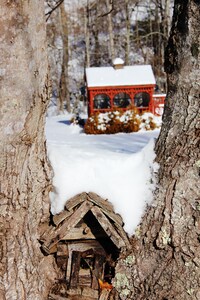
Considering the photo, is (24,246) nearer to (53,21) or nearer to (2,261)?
(2,261)

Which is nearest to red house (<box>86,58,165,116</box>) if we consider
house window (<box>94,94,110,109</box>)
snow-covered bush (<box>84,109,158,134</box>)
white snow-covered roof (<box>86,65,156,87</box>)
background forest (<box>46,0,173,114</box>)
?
white snow-covered roof (<box>86,65,156,87</box>)

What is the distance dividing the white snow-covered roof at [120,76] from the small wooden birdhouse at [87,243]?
9.89 m

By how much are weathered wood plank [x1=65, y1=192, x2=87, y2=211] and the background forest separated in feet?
59.4

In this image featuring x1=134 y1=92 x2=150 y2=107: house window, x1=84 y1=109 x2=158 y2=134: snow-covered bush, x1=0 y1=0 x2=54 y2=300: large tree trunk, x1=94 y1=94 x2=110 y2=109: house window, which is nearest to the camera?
x1=0 y1=0 x2=54 y2=300: large tree trunk

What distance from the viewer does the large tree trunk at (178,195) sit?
1928mm

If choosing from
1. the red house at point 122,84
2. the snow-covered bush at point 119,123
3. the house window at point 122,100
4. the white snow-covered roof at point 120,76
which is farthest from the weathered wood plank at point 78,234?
the house window at point 122,100

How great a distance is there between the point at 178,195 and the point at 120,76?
10533 mm

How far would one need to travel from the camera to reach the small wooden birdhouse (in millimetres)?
2088

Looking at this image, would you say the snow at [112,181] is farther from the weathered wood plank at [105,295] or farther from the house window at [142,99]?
the house window at [142,99]

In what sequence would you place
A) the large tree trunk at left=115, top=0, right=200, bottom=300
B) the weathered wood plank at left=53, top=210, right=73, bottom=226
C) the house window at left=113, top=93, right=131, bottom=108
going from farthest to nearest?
the house window at left=113, top=93, right=131, bottom=108 → the weathered wood plank at left=53, top=210, right=73, bottom=226 → the large tree trunk at left=115, top=0, right=200, bottom=300

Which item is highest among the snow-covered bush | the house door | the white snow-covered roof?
the house door

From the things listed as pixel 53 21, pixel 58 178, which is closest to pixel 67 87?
pixel 53 21

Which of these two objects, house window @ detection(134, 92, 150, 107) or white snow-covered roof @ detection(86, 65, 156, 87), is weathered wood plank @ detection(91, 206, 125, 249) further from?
house window @ detection(134, 92, 150, 107)

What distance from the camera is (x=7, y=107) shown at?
1.69m
